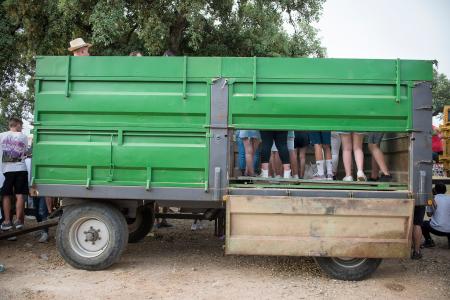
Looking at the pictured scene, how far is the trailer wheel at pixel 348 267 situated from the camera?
490 centimetres

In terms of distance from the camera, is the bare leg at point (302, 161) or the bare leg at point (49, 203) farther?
the bare leg at point (49, 203)

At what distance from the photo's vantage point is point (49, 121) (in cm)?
500

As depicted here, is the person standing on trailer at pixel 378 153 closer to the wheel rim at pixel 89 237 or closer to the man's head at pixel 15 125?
the wheel rim at pixel 89 237

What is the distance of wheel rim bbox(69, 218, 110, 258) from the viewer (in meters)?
5.07

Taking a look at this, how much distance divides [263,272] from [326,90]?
7.33 feet

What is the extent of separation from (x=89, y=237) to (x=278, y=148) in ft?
8.29

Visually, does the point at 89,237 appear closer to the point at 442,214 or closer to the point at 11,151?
the point at 11,151

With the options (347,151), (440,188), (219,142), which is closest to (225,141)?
(219,142)

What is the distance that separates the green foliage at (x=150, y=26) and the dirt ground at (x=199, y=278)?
18.7 feet

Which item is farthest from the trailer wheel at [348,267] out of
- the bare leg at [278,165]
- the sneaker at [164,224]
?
the sneaker at [164,224]

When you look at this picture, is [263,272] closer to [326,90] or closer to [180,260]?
[180,260]

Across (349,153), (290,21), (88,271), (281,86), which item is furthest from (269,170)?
(290,21)

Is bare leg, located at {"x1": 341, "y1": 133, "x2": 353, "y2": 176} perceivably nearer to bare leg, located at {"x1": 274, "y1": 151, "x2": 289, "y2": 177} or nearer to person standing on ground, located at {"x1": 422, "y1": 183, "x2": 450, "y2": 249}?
bare leg, located at {"x1": 274, "y1": 151, "x2": 289, "y2": 177}

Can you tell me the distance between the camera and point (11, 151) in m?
6.65
